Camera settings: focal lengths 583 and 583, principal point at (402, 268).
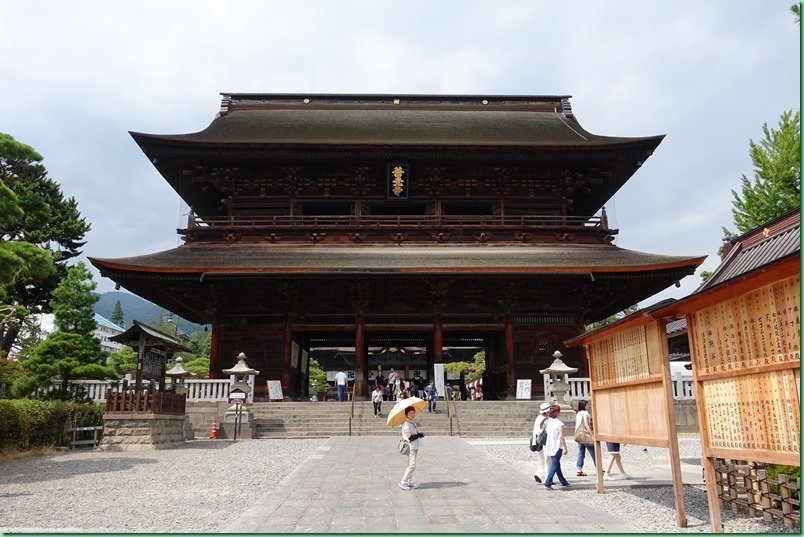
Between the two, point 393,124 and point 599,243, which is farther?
point 393,124

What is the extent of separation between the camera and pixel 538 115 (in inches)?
1156

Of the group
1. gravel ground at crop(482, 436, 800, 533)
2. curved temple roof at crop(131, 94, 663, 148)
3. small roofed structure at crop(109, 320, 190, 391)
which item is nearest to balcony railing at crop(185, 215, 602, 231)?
curved temple roof at crop(131, 94, 663, 148)

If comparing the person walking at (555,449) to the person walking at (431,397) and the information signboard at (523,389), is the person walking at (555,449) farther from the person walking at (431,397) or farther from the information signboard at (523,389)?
the information signboard at (523,389)

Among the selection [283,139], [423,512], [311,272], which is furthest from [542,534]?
[283,139]

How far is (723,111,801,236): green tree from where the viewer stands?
2350 centimetres

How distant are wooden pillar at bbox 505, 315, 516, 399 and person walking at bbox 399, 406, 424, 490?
13081mm

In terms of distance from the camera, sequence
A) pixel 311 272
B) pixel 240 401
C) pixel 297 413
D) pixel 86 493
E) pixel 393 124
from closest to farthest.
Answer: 1. pixel 86 493
2. pixel 240 401
3. pixel 297 413
4. pixel 311 272
5. pixel 393 124

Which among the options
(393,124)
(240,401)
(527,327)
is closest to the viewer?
(240,401)

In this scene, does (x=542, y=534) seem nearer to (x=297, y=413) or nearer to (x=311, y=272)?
(x=297, y=413)

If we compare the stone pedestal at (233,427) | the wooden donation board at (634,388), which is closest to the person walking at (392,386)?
the stone pedestal at (233,427)

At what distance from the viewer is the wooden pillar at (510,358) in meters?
21.2

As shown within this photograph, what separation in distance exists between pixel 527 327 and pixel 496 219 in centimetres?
479

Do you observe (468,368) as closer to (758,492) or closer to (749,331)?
(758,492)

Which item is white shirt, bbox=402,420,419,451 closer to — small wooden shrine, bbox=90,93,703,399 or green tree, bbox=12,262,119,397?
small wooden shrine, bbox=90,93,703,399
